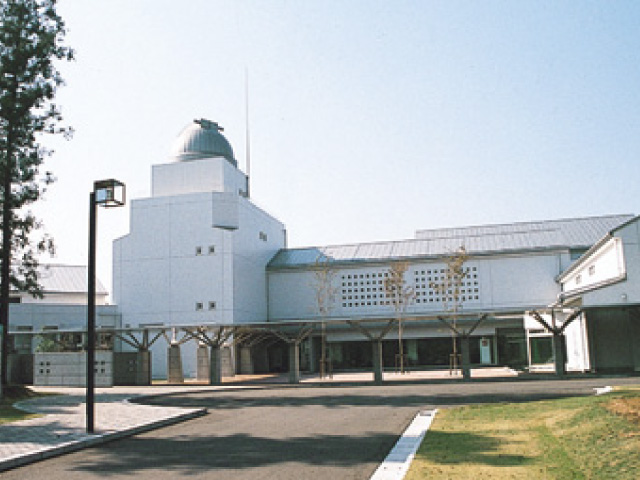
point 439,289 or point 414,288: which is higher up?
point 414,288

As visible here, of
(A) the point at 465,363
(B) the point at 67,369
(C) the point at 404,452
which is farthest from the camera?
(B) the point at 67,369

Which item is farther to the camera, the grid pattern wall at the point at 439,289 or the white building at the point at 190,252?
the grid pattern wall at the point at 439,289

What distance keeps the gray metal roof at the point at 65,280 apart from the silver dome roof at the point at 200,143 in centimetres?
1612

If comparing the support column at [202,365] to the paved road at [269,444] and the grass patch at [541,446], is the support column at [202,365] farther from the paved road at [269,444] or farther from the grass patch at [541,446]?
the grass patch at [541,446]

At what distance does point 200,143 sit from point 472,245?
65.0 feet

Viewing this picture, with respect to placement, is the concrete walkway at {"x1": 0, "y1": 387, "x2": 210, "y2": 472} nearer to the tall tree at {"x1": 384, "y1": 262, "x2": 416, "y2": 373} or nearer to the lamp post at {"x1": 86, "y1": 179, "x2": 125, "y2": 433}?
the lamp post at {"x1": 86, "y1": 179, "x2": 125, "y2": 433}

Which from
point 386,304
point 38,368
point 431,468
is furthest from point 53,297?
point 431,468

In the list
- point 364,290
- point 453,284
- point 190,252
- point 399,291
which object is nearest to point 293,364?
point 399,291

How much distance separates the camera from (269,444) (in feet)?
35.8

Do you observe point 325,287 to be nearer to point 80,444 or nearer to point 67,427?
point 67,427

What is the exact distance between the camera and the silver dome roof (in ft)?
141

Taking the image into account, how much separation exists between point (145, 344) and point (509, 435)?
25.9 metres

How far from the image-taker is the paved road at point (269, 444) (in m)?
8.75

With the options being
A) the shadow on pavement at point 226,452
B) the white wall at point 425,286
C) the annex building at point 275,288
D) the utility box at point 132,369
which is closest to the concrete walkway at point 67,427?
the shadow on pavement at point 226,452
